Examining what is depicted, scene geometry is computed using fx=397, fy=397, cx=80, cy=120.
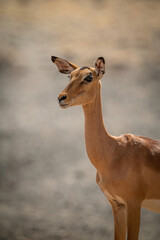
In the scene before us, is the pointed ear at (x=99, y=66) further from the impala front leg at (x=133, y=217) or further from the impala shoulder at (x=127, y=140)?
the impala front leg at (x=133, y=217)

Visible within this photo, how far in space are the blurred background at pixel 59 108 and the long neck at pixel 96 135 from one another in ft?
11.0

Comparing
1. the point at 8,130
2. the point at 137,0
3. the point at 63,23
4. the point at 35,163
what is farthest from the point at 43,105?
the point at 137,0

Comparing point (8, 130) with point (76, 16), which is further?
point (76, 16)

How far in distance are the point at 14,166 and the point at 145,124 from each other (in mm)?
4582

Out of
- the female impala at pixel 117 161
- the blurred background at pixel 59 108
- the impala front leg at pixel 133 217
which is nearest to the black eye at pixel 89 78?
the female impala at pixel 117 161

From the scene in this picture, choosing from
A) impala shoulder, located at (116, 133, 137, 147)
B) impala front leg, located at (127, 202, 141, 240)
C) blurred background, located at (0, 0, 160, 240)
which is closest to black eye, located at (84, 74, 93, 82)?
impala shoulder, located at (116, 133, 137, 147)

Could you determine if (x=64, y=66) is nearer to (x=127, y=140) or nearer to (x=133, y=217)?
(x=127, y=140)

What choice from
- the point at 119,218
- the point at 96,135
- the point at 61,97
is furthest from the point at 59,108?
the point at 61,97

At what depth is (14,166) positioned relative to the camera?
1085 cm

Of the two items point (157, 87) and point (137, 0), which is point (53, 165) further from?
point (137, 0)

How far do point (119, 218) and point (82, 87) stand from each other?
1.88 metres

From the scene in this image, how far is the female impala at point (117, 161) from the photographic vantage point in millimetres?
4922

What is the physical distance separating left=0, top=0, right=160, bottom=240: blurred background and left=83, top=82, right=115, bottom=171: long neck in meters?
3.34

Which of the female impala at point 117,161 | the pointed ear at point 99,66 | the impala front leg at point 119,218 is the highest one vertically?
the pointed ear at point 99,66
